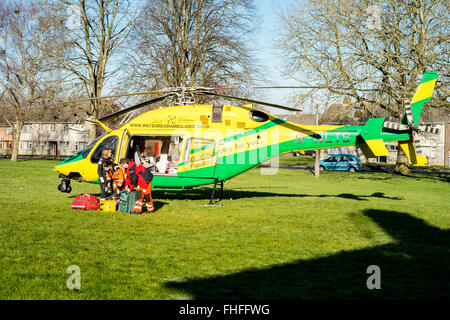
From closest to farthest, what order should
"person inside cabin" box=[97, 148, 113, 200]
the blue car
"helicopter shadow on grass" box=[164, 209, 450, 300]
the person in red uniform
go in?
1. "helicopter shadow on grass" box=[164, 209, 450, 300]
2. the person in red uniform
3. "person inside cabin" box=[97, 148, 113, 200]
4. the blue car

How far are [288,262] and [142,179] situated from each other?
20.4 feet

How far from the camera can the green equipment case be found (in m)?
11.9

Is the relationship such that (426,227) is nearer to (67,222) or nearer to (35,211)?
(67,222)

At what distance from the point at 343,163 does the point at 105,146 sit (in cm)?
3140

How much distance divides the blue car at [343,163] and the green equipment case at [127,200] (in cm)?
3240

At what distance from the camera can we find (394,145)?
200 feet

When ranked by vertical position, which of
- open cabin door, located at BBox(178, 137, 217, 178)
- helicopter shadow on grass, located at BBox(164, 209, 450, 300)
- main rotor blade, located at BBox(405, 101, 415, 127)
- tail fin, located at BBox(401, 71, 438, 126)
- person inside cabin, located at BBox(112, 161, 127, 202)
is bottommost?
helicopter shadow on grass, located at BBox(164, 209, 450, 300)

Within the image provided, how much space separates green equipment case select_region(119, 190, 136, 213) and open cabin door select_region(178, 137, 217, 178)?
8.25 ft

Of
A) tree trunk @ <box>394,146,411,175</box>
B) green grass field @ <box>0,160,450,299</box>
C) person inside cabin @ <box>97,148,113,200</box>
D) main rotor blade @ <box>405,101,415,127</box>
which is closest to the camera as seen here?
→ green grass field @ <box>0,160,450,299</box>

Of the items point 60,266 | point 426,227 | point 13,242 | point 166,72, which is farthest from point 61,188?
point 166,72

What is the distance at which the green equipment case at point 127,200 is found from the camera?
38.9 feet

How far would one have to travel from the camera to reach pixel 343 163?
41.1 metres

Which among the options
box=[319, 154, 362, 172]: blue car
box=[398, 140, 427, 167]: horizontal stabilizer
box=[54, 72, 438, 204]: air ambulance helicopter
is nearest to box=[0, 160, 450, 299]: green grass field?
box=[54, 72, 438, 204]: air ambulance helicopter

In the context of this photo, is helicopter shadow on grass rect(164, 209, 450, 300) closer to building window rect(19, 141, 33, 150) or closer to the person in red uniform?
the person in red uniform
